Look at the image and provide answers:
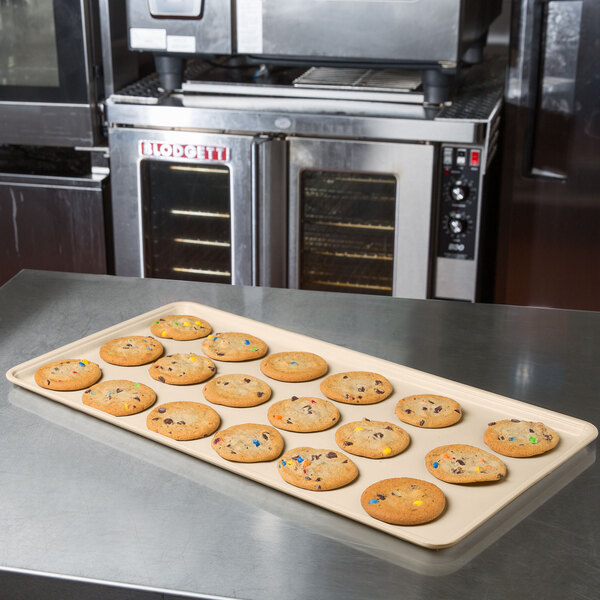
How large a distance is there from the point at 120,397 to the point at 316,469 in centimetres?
32

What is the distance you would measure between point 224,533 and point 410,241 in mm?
1634

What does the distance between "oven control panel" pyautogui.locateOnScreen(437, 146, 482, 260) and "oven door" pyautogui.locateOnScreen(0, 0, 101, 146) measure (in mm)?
1116

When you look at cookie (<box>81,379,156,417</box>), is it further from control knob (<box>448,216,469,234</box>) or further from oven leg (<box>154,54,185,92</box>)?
oven leg (<box>154,54,185,92</box>)

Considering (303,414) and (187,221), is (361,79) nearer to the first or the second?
(187,221)

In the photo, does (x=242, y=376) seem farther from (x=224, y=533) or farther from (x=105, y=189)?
(x=105, y=189)

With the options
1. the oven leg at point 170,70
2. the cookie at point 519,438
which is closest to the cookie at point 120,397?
the cookie at point 519,438

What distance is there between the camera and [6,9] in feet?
8.30

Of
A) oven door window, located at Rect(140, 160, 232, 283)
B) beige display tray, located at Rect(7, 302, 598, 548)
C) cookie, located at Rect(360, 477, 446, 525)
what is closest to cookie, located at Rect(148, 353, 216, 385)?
beige display tray, located at Rect(7, 302, 598, 548)

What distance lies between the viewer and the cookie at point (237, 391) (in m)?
1.16

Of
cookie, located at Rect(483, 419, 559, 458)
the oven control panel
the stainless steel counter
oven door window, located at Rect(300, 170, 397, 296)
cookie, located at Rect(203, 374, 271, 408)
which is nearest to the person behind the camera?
the stainless steel counter

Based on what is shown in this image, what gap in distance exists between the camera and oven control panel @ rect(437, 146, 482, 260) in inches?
91.4

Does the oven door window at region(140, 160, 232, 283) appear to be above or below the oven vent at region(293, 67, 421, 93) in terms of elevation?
below

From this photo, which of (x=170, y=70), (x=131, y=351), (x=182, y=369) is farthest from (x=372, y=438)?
(x=170, y=70)

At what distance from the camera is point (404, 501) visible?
92 cm
